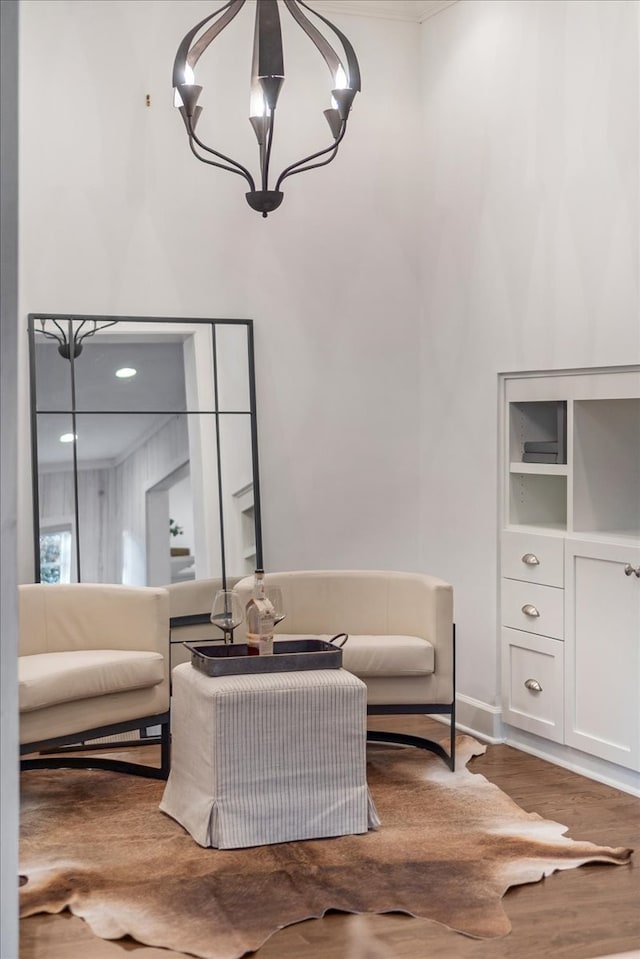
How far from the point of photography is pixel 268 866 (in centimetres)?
348

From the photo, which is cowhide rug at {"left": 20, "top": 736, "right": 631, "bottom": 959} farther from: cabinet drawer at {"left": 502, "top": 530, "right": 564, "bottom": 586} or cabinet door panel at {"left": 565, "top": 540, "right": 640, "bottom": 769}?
cabinet drawer at {"left": 502, "top": 530, "right": 564, "bottom": 586}

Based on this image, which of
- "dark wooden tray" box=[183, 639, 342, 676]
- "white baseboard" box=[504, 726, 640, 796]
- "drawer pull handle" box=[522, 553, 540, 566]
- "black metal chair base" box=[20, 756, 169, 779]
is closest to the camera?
"dark wooden tray" box=[183, 639, 342, 676]

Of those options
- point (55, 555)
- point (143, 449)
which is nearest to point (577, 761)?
point (143, 449)

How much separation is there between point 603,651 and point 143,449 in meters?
2.20

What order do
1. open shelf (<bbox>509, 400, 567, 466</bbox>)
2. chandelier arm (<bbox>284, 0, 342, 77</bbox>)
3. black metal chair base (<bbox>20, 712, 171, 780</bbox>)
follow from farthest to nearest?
open shelf (<bbox>509, 400, 567, 466</bbox>) → black metal chair base (<bbox>20, 712, 171, 780</bbox>) → chandelier arm (<bbox>284, 0, 342, 77</bbox>)

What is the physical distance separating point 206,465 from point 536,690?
181 centimetres

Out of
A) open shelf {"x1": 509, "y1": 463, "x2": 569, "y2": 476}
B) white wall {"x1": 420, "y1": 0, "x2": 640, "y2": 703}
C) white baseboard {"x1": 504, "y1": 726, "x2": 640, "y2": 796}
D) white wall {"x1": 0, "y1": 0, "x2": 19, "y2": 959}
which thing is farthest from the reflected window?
white wall {"x1": 0, "y1": 0, "x2": 19, "y2": 959}

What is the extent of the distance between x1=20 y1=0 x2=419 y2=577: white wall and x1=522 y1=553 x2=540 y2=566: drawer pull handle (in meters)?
0.94

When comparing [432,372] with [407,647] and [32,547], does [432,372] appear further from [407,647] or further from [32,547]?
[32,547]

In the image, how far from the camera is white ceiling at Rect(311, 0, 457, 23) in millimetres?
5445

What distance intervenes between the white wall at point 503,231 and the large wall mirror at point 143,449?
1.00m

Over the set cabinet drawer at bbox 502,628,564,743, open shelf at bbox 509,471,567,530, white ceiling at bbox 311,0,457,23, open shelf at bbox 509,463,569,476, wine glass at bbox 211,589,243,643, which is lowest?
cabinet drawer at bbox 502,628,564,743

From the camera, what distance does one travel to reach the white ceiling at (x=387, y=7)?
545cm

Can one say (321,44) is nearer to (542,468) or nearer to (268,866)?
(542,468)
